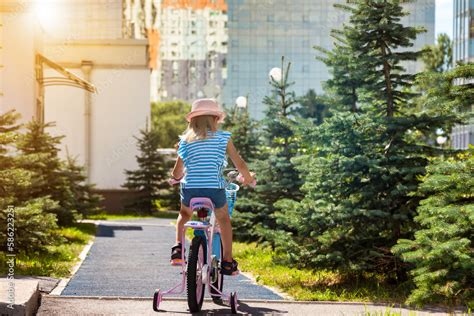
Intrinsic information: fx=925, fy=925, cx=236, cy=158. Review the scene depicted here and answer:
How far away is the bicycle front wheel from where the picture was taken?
24.9 ft

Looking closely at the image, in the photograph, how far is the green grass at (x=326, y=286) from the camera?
9.76 m

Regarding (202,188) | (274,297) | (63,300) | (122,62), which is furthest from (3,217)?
(122,62)

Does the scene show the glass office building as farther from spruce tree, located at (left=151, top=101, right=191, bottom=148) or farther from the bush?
the bush

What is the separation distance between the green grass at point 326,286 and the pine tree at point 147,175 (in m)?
27.5

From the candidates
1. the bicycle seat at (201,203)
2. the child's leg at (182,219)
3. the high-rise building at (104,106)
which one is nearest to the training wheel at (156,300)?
the child's leg at (182,219)

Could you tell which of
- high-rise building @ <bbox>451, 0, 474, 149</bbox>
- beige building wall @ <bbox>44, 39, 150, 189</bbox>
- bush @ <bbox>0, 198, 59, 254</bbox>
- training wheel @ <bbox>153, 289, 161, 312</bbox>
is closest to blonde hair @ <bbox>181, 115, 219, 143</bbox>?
training wheel @ <bbox>153, 289, 161, 312</bbox>

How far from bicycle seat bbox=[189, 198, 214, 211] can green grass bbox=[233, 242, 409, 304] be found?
2213mm

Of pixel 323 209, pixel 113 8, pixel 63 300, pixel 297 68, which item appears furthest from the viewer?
pixel 297 68

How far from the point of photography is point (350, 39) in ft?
37.0

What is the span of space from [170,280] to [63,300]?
9.77 feet

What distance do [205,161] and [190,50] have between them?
478 feet

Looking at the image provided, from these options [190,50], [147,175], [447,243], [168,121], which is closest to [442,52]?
[147,175]

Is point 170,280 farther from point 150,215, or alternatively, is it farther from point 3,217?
point 150,215

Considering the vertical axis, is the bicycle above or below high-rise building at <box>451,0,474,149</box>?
below
